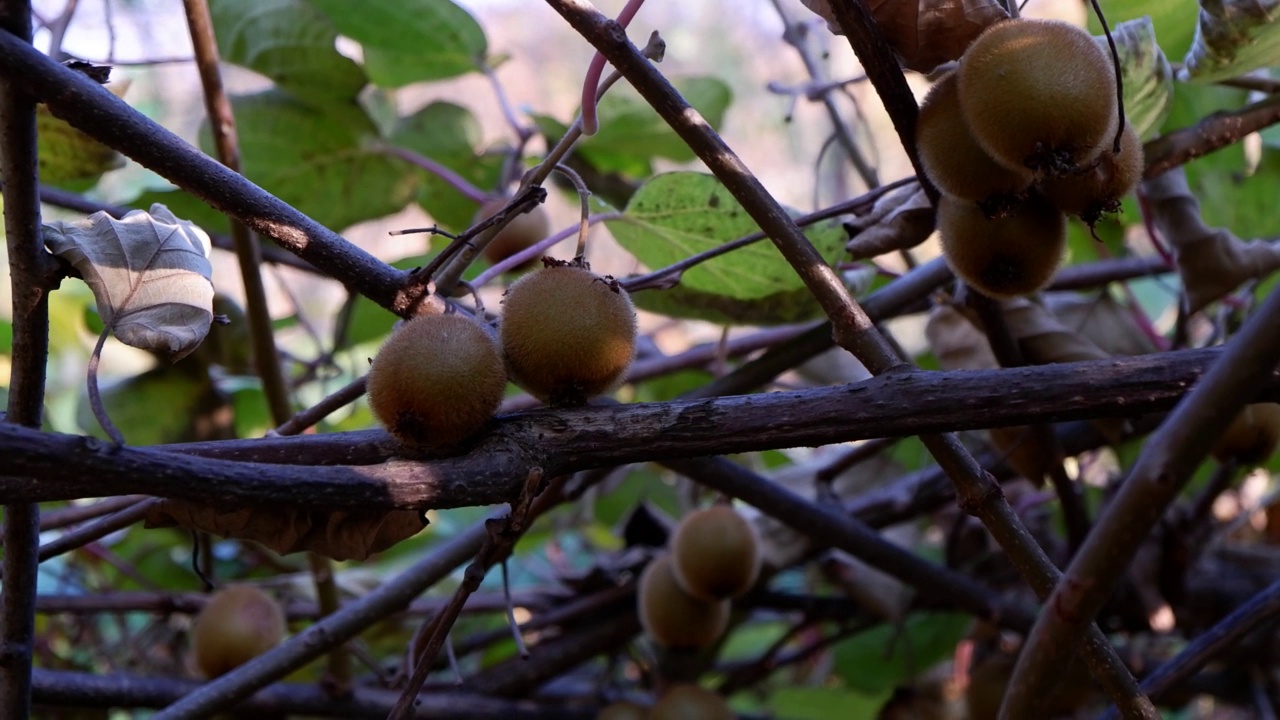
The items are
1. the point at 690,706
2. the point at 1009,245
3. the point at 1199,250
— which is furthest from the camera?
the point at 690,706

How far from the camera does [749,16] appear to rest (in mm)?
6758

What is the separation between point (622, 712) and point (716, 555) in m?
0.25

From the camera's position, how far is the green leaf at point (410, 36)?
1437 millimetres

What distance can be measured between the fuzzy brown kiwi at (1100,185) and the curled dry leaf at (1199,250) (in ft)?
1.00

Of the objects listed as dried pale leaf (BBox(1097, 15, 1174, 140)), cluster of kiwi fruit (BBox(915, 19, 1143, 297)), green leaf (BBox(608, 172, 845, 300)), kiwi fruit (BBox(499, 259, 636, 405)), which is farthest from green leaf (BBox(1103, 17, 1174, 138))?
kiwi fruit (BBox(499, 259, 636, 405))

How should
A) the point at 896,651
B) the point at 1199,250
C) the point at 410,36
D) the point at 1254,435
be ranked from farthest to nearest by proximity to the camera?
the point at 896,651, the point at 410,36, the point at 1254,435, the point at 1199,250

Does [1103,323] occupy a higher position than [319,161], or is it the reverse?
[319,161]

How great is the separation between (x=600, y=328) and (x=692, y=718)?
0.67 meters

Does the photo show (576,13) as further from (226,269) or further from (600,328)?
(226,269)

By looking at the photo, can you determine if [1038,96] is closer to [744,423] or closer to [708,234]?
[744,423]

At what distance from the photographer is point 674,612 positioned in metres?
1.21

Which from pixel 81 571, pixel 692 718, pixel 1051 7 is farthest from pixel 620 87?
pixel 1051 7

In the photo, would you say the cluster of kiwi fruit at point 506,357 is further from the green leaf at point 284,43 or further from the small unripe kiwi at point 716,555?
the green leaf at point 284,43

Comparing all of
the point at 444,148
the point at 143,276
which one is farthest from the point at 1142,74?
the point at 444,148
